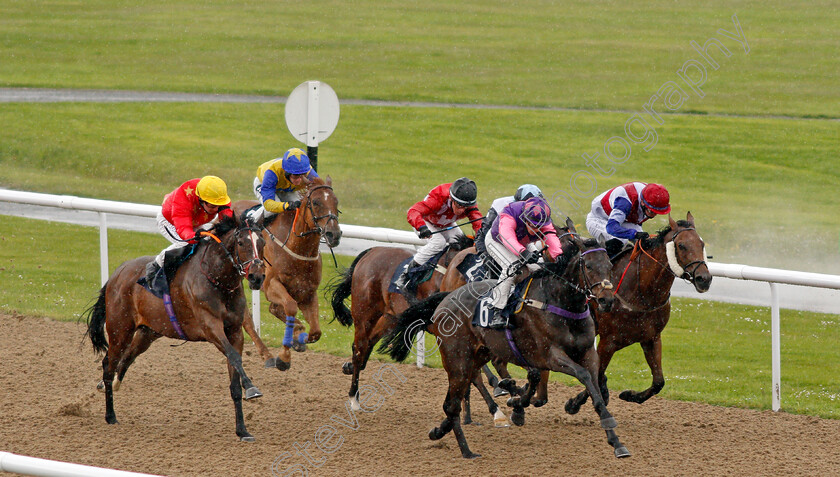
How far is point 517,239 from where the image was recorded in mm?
6211

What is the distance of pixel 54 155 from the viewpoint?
18.1 m

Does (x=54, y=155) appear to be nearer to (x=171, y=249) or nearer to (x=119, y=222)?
(x=119, y=222)

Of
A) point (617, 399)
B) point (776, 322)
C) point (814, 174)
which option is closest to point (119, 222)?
Result: point (617, 399)

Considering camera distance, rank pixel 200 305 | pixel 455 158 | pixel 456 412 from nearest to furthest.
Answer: pixel 456 412, pixel 200 305, pixel 455 158

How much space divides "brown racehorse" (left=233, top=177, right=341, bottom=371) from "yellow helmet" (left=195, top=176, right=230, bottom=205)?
0.87 m

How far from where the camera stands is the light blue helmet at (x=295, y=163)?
24.9ft

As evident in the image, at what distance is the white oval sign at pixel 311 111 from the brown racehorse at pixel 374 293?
3.35 feet

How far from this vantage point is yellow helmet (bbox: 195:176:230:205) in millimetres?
6602

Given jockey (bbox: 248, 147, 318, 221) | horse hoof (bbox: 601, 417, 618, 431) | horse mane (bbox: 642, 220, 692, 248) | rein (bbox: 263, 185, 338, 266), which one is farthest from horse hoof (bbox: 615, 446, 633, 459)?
jockey (bbox: 248, 147, 318, 221)

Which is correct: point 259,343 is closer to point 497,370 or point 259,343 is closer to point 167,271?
point 167,271

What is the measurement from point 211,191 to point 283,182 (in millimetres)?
1402

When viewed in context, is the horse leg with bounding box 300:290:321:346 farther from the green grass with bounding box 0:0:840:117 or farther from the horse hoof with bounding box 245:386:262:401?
the green grass with bounding box 0:0:840:117

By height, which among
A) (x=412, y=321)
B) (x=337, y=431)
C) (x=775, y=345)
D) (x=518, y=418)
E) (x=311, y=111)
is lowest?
(x=337, y=431)

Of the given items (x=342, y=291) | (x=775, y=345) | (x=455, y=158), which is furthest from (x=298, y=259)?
(x=455, y=158)
